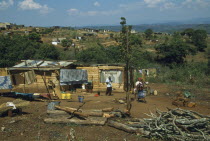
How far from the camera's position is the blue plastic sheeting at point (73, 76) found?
58.1 feet

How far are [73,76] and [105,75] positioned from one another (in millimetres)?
2694

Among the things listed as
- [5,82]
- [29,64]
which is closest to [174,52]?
[29,64]

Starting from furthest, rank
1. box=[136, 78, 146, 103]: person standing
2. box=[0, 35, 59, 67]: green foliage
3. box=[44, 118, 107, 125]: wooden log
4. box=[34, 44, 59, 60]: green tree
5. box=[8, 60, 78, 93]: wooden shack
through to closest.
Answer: box=[34, 44, 59, 60]: green tree, box=[0, 35, 59, 67]: green foliage, box=[8, 60, 78, 93]: wooden shack, box=[136, 78, 146, 103]: person standing, box=[44, 118, 107, 125]: wooden log

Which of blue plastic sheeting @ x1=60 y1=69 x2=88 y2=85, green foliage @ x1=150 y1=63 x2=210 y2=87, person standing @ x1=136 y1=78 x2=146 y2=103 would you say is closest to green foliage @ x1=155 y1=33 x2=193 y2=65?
green foliage @ x1=150 y1=63 x2=210 y2=87

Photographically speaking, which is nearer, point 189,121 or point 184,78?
point 189,121

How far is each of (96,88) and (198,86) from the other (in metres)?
9.70

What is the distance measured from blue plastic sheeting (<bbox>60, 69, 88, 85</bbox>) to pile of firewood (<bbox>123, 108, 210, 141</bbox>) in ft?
33.6

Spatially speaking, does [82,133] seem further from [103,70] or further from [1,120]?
[103,70]

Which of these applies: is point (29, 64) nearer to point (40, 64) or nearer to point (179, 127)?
point (40, 64)

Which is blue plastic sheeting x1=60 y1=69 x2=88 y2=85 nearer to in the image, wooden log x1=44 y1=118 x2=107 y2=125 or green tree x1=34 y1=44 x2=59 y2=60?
wooden log x1=44 y1=118 x2=107 y2=125

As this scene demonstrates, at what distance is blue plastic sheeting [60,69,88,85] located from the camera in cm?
1772

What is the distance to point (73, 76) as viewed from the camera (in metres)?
18.2

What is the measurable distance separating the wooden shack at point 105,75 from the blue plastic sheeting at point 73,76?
53 cm

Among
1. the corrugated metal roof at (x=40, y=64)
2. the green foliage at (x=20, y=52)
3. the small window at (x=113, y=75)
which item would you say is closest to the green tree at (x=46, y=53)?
the green foliage at (x=20, y=52)
